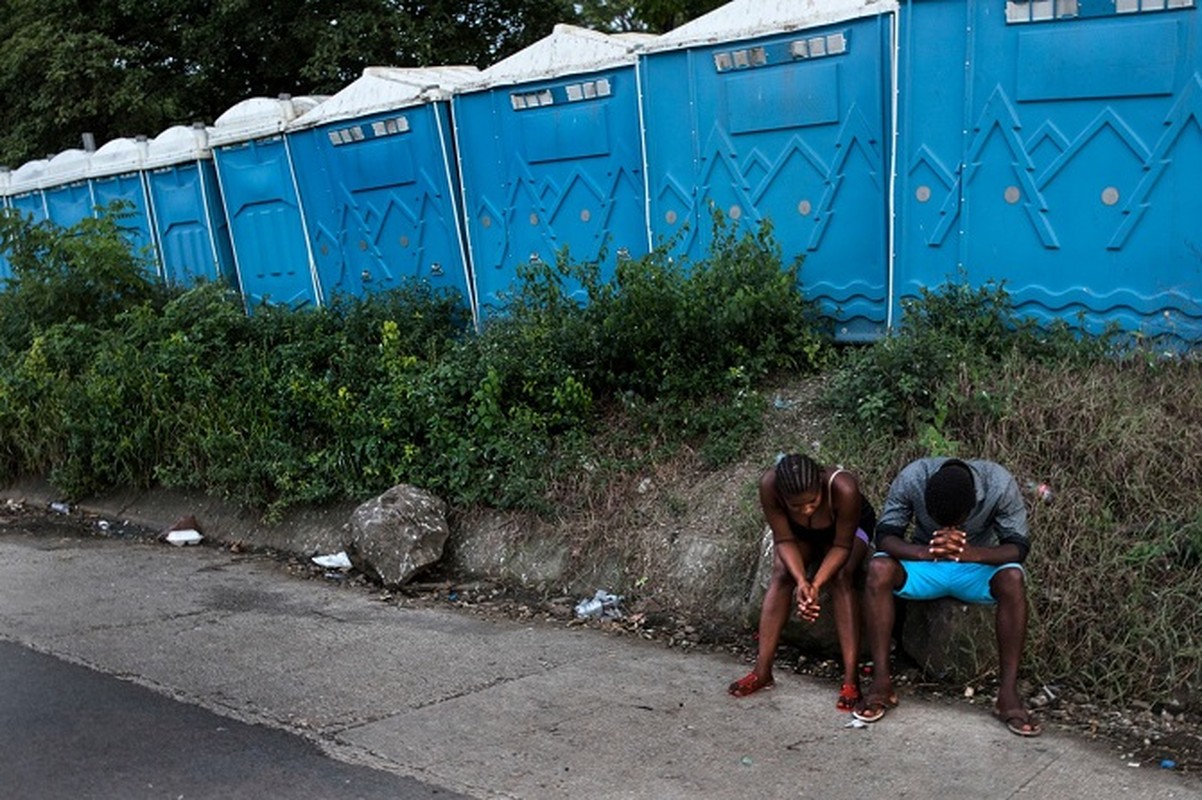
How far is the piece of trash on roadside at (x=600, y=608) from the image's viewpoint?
5.75 metres

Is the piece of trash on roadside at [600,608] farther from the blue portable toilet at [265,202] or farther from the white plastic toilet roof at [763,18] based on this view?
the blue portable toilet at [265,202]

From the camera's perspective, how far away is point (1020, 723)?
13.6ft

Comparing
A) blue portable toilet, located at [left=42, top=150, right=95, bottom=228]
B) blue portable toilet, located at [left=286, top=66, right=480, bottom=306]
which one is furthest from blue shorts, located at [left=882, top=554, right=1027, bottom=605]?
blue portable toilet, located at [left=42, top=150, right=95, bottom=228]

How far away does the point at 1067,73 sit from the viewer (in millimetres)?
5648

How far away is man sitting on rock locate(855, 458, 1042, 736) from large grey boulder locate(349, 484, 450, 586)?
2757 mm

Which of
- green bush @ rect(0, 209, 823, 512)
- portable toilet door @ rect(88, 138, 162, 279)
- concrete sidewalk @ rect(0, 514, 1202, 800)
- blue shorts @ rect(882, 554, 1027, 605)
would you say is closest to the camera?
concrete sidewalk @ rect(0, 514, 1202, 800)

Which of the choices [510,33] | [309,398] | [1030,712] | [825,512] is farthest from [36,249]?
[1030,712]

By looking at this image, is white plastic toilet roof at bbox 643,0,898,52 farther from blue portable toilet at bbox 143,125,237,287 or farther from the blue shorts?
blue portable toilet at bbox 143,125,237,287

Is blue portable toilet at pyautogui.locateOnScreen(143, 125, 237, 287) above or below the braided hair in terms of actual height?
above

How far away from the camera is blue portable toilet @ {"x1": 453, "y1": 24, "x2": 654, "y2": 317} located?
757 centimetres

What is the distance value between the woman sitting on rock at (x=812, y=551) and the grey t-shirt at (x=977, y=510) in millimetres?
147

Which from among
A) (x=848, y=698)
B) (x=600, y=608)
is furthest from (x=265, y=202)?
(x=848, y=698)

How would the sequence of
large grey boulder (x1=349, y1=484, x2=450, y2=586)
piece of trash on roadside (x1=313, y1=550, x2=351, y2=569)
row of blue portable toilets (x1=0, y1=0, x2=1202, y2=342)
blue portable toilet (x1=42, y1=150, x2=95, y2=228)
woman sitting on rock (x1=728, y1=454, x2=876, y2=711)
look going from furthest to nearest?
blue portable toilet (x1=42, y1=150, x2=95, y2=228) < piece of trash on roadside (x1=313, y1=550, x2=351, y2=569) < large grey boulder (x1=349, y1=484, x2=450, y2=586) < row of blue portable toilets (x1=0, y1=0, x2=1202, y2=342) < woman sitting on rock (x1=728, y1=454, x2=876, y2=711)

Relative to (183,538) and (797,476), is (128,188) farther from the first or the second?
(797,476)
